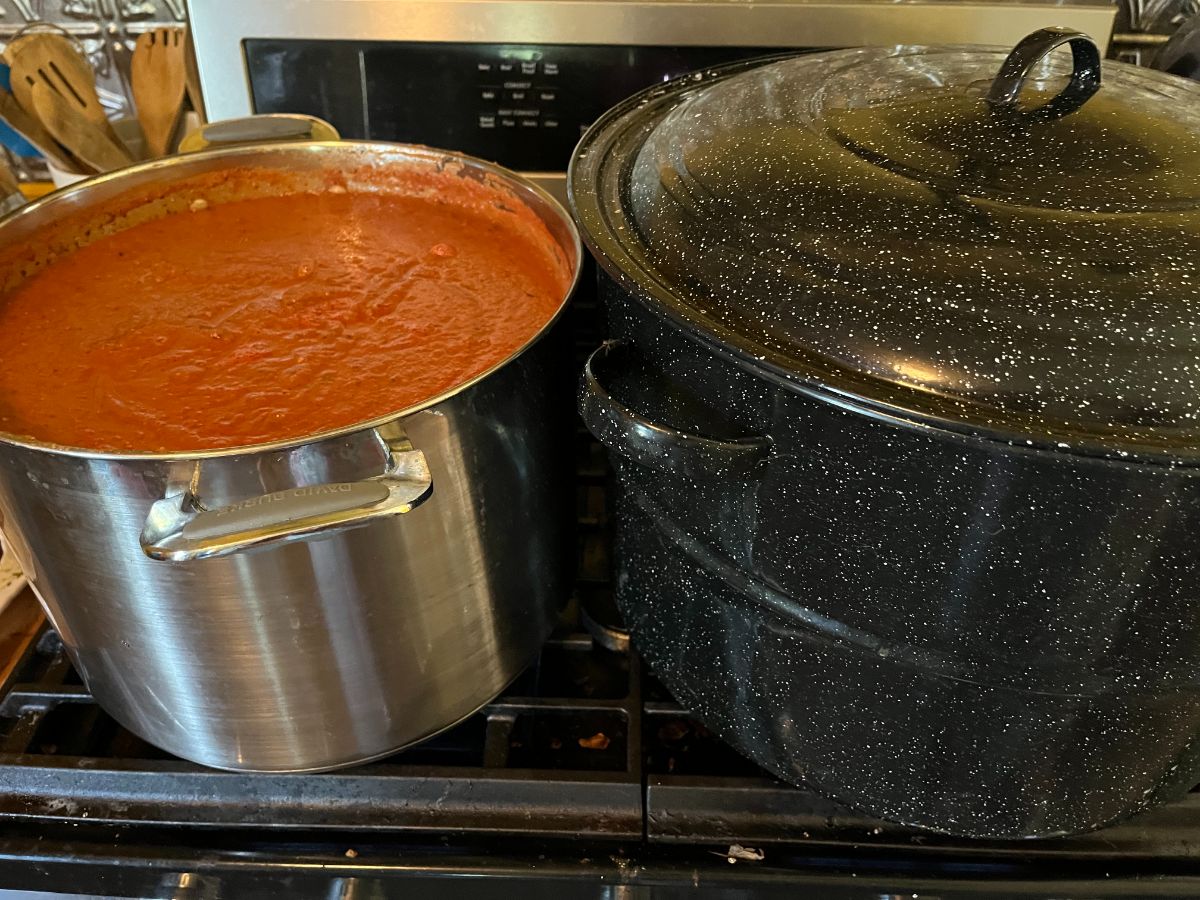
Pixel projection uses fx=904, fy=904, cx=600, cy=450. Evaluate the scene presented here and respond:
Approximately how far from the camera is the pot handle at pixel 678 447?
49cm

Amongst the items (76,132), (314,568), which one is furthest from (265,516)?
(76,132)

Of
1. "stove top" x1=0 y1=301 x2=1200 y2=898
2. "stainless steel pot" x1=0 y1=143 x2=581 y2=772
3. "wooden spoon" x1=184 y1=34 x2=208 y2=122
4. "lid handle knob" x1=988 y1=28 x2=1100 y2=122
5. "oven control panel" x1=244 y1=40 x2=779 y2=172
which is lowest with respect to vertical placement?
"stove top" x1=0 y1=301 x2=1200 y2=898

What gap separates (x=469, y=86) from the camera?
87 cm

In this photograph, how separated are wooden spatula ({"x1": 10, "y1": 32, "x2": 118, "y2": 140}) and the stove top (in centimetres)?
69

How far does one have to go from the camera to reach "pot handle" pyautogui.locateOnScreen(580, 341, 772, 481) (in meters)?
0.49

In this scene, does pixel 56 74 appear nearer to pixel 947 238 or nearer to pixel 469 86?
pixel 469 86

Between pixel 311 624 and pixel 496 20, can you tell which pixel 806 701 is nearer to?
pixel 311 624

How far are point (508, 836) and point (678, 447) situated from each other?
0.33m

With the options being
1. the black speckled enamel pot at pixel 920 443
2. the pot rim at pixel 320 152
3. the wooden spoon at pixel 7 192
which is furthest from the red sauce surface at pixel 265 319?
the wooden spoon at pixel 7 192

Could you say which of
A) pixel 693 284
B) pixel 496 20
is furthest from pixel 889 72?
pixel 496 20

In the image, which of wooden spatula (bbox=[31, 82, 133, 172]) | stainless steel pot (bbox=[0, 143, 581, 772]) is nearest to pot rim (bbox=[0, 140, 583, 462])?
stainless steel pot (bbox=[0, 143, 581, 772])

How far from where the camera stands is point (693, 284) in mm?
525

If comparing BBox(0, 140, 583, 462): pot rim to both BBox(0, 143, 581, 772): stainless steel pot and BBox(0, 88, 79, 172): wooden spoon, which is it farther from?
BBox(0, 88, 79, 172): wooden spoon

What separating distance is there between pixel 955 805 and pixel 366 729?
0.40 metres
